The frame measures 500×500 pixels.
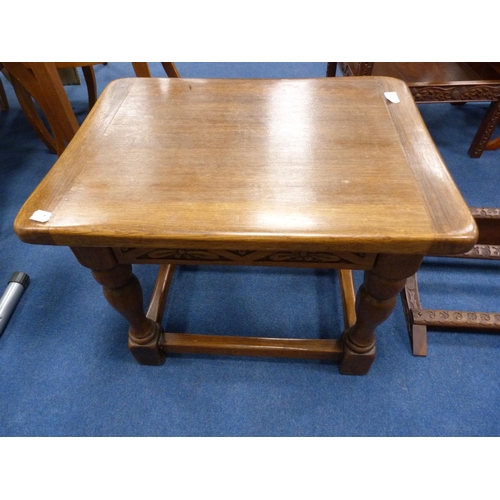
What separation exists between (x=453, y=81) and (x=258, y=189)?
1.33m

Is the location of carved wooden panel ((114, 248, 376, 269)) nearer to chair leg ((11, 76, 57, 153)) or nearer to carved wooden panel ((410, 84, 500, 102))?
carved wooden panel ((410, 84, 500, 102))

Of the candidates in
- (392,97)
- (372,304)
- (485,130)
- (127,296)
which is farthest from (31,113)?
(485,130)

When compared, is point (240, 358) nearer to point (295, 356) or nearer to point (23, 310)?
point (295, 356)

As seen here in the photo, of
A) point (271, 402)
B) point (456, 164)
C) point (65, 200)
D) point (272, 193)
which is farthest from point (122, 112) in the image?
point (456, 164)

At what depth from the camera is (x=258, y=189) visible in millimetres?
629

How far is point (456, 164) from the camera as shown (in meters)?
1.62

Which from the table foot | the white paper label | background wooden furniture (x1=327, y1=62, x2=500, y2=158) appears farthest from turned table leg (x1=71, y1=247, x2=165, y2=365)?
background wooden furniture (x1=327, y1=62, x2=500, y2=158)

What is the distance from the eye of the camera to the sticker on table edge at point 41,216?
58 centimetres

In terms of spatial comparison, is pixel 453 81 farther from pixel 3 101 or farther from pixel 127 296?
pixel 3 101

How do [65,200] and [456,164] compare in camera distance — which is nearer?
[65,200]

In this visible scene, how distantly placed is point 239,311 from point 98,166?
2.06 ft

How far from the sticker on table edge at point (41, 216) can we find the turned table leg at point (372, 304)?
588 mm

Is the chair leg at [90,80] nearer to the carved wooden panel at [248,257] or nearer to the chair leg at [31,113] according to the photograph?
the chair leg at [31,113]

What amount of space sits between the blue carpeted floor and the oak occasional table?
0.46ft
